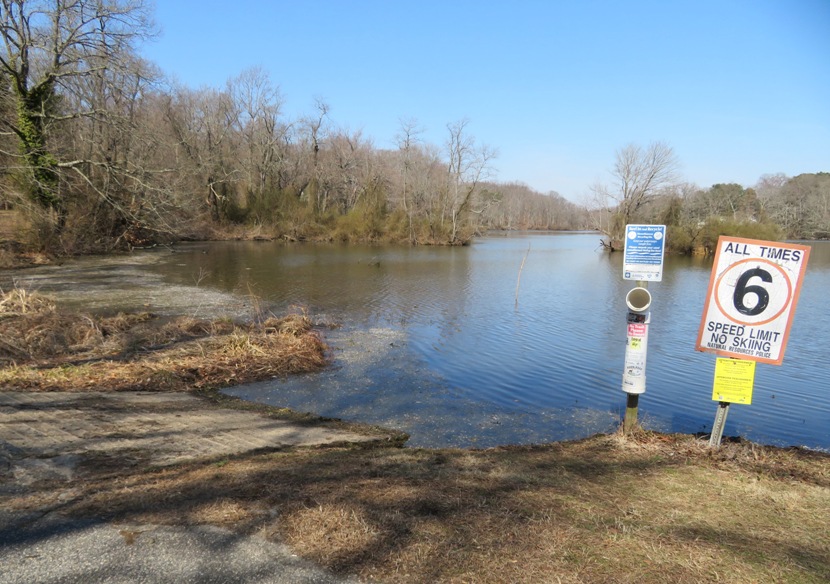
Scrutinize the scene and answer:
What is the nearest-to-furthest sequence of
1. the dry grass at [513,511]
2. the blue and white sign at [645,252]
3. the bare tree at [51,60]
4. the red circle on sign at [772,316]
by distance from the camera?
1. the dry grass at [513,511]
2. the red circle on sign at [772,316]
3. the blue and white sign at [645,252]
4. the bare tree at [51,60]

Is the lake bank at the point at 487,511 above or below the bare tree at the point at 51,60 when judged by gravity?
below

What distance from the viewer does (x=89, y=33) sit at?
22.2 metres

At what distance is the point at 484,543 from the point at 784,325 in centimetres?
398

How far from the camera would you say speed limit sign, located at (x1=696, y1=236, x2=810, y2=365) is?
4977mm

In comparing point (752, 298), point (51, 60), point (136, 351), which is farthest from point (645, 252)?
point (51, 60)

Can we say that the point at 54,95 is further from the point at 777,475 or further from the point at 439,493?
the point at 777,475

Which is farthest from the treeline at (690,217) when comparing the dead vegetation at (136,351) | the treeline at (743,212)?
the dead vegetation at (136,351)

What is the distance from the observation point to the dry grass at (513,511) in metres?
2.93

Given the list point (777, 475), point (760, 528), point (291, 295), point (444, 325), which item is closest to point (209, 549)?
point (760, 528)

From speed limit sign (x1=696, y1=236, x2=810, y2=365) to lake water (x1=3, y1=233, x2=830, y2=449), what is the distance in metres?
2.64

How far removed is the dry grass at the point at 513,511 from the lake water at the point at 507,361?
93.7 inches

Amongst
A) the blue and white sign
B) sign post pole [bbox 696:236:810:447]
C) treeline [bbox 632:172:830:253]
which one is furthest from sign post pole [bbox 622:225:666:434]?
treeline [bbox 632:172:830:253]

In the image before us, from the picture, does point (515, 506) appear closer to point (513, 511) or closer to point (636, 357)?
point (513, 511)

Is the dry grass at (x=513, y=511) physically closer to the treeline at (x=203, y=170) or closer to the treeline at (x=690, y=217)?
the treeline at (x=203, y=170)
